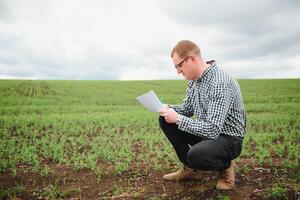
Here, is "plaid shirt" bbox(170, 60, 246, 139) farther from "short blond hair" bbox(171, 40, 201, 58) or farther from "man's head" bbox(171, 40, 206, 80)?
"short blond hair" bbox(171, 40, 201, 58)

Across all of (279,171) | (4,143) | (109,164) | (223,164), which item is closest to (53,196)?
(109,164)

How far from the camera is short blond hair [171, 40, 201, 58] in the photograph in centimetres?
407

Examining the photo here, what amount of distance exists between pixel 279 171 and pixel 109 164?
3.25 meters

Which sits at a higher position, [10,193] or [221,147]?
[221,147]

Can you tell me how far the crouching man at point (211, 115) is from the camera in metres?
4.01

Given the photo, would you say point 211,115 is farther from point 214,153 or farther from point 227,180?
point 227,180

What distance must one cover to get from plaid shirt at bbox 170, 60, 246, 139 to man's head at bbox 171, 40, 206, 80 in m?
0.13

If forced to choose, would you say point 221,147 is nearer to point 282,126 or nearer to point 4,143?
point 4,143

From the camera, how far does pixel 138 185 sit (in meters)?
5.00

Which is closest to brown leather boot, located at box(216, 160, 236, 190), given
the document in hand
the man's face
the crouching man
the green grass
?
the crouching man

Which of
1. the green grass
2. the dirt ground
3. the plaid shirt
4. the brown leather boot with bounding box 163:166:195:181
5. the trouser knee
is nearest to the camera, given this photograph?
the plaid shirt

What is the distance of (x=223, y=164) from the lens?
435cm

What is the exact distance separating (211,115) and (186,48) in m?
0.93

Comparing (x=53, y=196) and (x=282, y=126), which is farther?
(x=282, y=126)
